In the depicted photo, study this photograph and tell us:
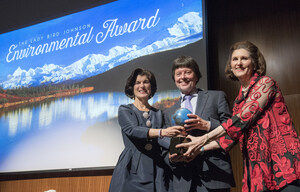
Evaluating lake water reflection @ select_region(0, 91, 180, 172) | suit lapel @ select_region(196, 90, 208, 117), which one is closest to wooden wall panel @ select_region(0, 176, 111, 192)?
lake water reflection @ select_region(0, 91, 180, 172)

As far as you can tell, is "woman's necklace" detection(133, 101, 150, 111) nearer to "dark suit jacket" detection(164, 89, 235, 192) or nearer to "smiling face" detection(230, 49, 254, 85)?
"dark suit jacket" detection(164, 89, 235, 192)

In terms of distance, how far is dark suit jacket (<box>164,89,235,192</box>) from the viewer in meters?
2.01

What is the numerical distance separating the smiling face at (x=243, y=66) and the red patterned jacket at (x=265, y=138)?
0.44 ft

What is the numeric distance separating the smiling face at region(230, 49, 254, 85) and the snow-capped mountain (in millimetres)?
1409

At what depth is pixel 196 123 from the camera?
199cm

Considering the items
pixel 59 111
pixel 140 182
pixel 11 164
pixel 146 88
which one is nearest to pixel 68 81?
pixel 59 111

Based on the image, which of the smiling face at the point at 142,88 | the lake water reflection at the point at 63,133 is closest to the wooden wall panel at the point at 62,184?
the lake water reflection at the point at 63,133

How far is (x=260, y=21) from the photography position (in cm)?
338

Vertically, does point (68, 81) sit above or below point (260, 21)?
below

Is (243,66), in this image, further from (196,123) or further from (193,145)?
(193,145)

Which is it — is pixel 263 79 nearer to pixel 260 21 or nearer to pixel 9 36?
pixel 260 21

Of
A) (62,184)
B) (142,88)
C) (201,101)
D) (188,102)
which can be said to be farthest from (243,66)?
(62,184)

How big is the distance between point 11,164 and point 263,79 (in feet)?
11.7

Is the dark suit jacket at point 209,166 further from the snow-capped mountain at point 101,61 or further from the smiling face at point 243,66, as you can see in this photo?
the snow-capped mountain at point 101,61
